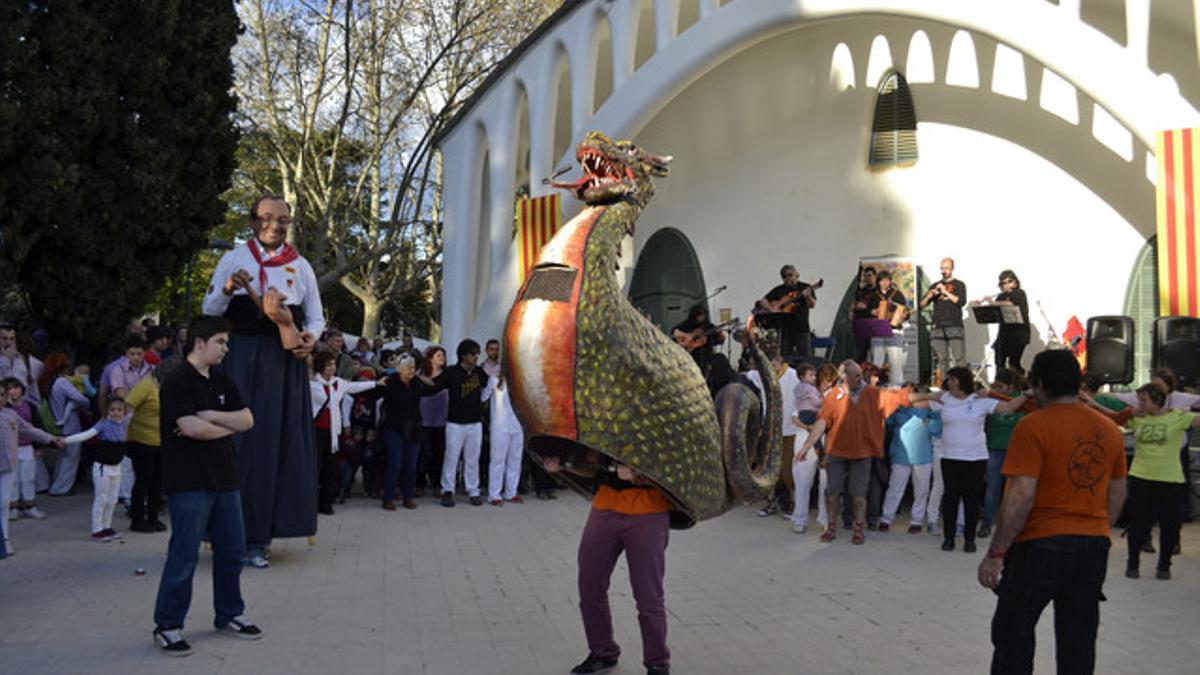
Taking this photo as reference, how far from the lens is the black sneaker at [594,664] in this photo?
5.55m

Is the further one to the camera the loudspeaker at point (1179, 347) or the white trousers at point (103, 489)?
the loudspeaker at point (1179, 347)

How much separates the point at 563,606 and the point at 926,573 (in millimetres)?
3332

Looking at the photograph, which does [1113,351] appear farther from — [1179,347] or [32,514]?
[32,514]

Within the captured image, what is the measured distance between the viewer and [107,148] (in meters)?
15.5

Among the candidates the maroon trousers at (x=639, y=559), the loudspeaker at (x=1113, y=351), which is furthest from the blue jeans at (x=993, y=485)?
the maroon trousers at (x=639, y=559)

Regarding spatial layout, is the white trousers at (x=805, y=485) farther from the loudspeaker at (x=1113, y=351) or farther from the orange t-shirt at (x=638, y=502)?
the orange t-shirt at (x=638, y=502)

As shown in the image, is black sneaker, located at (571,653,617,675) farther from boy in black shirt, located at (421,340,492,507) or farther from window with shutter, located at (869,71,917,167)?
window with shutter, located at (869,71,917,167)

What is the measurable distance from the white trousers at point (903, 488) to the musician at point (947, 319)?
4.83 m

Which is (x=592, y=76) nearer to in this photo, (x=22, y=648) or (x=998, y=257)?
(x=998, y=257)

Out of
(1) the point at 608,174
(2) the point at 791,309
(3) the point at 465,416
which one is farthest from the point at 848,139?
(1) the point at 608,174

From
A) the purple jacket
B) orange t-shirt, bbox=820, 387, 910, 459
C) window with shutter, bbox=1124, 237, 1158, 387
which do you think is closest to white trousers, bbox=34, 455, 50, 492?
the purple jacket

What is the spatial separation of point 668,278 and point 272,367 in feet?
47.3

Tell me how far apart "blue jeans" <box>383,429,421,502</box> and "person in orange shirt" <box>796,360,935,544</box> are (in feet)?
14.9

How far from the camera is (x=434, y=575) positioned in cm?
830
